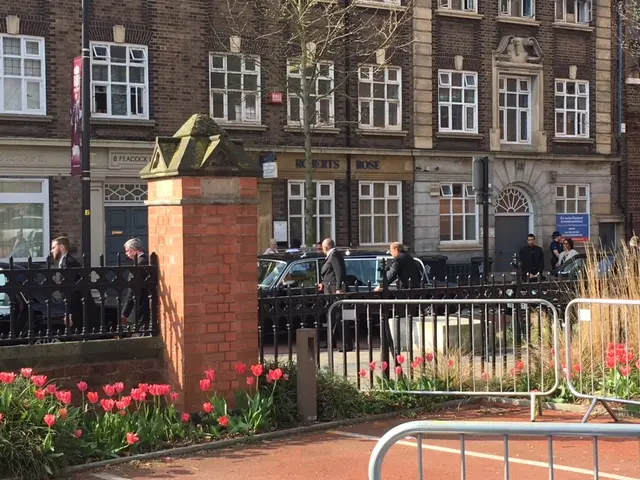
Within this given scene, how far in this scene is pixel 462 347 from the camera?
30.7 feet

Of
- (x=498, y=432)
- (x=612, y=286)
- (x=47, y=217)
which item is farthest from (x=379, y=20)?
(x=498, y=432)

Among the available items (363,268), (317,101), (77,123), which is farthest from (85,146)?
(317,101)

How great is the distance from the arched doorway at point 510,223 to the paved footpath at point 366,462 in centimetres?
2336

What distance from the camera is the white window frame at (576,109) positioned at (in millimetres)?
31797

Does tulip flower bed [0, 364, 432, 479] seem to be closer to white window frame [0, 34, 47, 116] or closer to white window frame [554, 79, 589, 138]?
white window frame [0, 34, 47, 116]

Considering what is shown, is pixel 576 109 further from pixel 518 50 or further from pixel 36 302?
pixel 36 302

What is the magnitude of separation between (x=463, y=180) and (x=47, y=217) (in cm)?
1267

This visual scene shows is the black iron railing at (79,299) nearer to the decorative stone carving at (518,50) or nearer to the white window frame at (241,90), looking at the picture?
the white window frame at (241,90)

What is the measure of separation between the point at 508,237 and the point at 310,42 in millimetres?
9707

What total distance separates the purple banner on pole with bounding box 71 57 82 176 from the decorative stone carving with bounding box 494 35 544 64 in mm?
14732

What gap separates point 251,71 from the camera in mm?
25906

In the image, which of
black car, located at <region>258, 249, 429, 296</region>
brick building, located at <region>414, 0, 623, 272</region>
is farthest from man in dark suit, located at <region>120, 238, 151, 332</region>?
brick building, located at <region>414, 0, 623, 272</region>

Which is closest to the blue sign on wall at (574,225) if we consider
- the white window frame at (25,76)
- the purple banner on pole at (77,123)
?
the white window frame at (25,76)

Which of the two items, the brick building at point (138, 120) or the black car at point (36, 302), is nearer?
the black car at point (36, 302)
